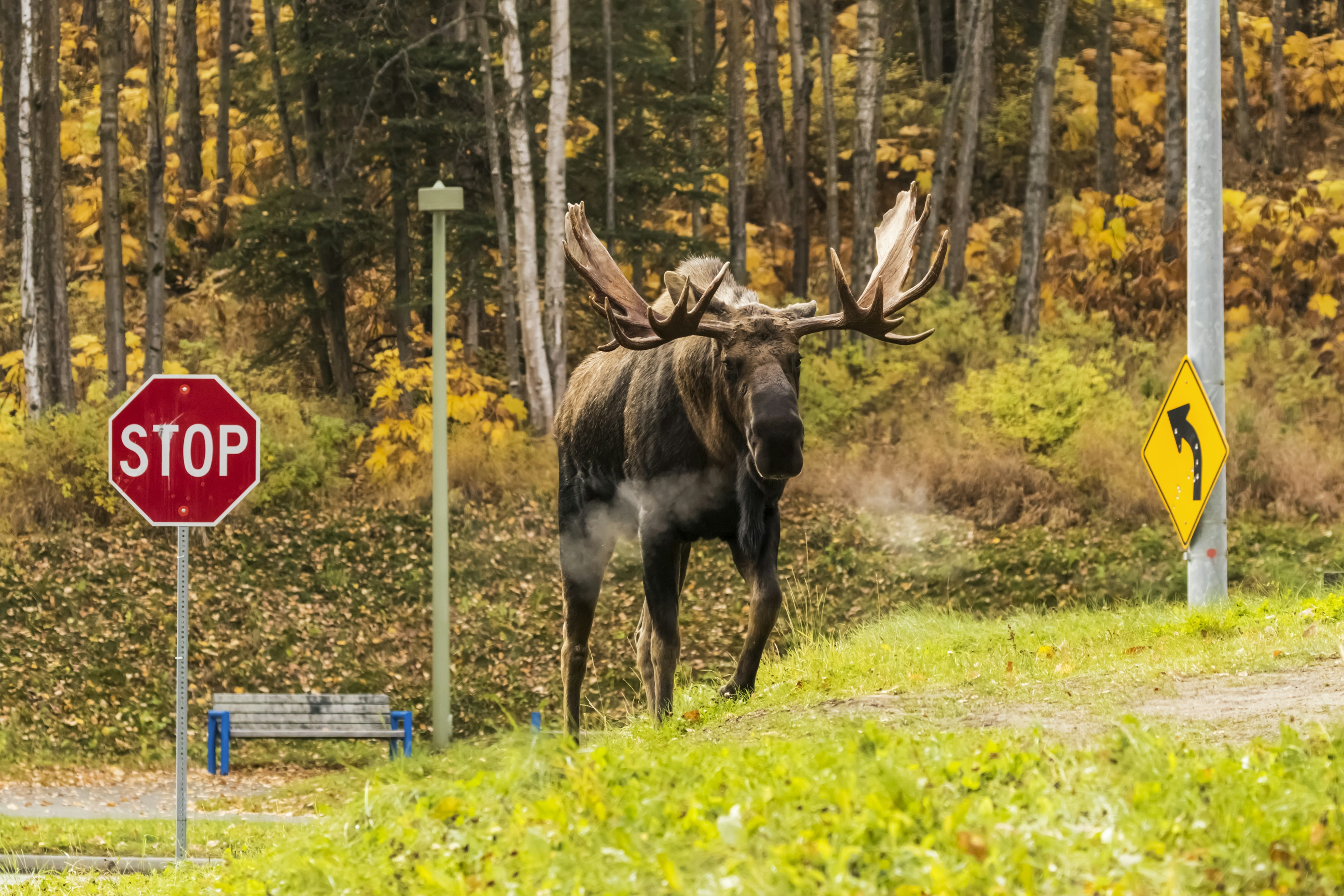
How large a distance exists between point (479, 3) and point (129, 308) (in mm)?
10453

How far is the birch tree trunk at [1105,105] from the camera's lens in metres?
26.7

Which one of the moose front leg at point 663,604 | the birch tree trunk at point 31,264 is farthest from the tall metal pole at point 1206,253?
the birch tree trunk at point 31,264

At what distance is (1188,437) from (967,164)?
43.8ft

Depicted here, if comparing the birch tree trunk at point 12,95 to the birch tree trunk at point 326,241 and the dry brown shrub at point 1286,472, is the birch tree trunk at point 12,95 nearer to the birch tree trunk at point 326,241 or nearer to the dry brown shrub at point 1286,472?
the birch tree trunk at point 326,241

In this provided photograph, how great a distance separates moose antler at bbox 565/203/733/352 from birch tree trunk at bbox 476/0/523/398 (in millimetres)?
13960

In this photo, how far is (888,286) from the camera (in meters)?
8.09

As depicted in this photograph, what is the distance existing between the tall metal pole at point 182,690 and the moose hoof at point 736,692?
3.08 metres

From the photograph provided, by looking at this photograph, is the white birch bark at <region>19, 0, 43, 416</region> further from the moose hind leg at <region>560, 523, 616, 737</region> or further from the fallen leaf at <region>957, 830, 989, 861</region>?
the fallen leaf at <region>957, 830, 989, 861</region>

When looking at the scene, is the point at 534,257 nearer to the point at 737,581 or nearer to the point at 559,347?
the point at 559,347

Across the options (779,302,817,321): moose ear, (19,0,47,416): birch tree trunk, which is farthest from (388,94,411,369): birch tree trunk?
(779,302,817,321): moose ear

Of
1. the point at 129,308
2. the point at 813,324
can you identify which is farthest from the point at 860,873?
the point at 129,308

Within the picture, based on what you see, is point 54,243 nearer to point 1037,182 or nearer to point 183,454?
point 1037,182

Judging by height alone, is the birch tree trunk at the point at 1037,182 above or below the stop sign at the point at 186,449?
above

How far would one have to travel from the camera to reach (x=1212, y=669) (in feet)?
26.8
